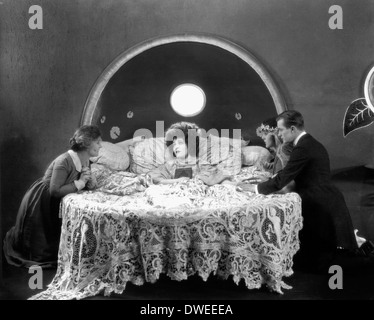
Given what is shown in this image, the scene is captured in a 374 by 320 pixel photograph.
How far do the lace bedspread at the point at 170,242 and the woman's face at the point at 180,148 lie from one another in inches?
19.5

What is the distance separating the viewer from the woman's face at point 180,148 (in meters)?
3.63

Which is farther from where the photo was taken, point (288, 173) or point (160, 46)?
point (160, 46)

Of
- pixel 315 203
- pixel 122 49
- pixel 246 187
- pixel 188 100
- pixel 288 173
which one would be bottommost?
pixel 315 203

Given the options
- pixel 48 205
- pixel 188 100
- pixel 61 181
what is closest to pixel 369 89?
pixel 188 100

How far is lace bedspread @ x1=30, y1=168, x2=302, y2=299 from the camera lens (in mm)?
3033

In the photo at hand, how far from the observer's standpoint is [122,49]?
351cm

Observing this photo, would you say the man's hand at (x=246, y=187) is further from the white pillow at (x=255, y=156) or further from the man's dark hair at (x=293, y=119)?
the man's dark hair at (x=293, y=119)

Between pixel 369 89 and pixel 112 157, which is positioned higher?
pixel 369 89

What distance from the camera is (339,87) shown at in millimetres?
3383

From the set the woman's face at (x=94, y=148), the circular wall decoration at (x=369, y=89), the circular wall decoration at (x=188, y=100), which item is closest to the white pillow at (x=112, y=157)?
the woman's face at (x=94, y=148)

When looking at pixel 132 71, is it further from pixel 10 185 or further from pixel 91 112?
pixel 10 185

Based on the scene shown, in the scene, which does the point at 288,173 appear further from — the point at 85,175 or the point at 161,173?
the point at 85,175

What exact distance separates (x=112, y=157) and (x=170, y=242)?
923 mm

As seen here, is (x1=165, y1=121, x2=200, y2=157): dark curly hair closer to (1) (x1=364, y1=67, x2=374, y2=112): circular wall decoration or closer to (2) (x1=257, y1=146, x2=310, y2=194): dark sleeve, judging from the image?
(2) (x1=257, y1=146, x2=310, y2=194): dark sleeve
